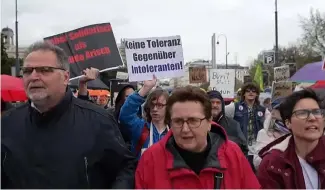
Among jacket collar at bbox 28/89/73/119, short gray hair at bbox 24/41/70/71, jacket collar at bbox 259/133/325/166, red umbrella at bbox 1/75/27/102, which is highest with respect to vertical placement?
short gray hair at bbox 24/41/70/71

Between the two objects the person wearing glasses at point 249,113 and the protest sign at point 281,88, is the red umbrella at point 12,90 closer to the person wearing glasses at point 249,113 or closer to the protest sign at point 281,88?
the person wearing glasses at point 249,113

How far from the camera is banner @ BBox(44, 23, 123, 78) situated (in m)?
5.78

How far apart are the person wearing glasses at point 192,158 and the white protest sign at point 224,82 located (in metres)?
8.96

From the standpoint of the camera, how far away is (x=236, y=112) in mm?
7336

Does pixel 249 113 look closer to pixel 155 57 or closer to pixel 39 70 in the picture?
pixel 155 57

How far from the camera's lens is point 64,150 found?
260 centimetres

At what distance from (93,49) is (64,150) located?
338 cm

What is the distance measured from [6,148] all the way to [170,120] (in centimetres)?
93

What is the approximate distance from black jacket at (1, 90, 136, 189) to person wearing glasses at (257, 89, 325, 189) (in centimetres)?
85

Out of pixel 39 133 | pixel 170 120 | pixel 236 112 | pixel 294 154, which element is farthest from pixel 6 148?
pixel 236 112

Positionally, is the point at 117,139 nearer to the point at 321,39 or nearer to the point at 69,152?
the point at 69,152

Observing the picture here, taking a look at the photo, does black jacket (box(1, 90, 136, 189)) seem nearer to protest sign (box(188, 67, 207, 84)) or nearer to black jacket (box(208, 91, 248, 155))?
black jacket (box(208, 91, 248, 155))

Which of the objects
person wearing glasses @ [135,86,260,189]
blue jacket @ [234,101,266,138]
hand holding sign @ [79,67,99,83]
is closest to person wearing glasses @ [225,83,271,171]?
blue jacket @ [234,101,266,138]

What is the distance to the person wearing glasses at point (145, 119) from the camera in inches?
171
